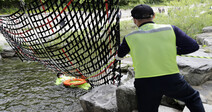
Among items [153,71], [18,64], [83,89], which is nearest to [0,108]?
[83,89]

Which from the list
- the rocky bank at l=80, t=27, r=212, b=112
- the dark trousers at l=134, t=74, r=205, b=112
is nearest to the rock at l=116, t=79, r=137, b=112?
the rocky bank at l=80, t=27, r=212, b=112

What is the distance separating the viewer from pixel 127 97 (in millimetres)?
2037

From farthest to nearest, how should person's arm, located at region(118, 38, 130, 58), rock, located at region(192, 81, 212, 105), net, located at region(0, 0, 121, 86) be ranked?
net, located at region(0, 0, 121, 86) → rock, located at region(192, 81, 212, 105) → person's arm, located at region(118, 38, 130, 58)

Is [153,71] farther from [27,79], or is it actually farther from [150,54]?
[27,79]

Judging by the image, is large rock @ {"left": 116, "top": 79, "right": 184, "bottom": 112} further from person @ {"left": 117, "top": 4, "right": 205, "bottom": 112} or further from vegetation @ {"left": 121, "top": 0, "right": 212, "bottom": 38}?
vegetation @ {"left": 121, "top": 0, "right": 212, "bottom": 38}

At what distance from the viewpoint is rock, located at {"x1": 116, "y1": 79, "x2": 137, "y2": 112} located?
6.59 ft

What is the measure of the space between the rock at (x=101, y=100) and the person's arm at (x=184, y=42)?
1.24m

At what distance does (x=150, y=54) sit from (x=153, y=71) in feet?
0.43

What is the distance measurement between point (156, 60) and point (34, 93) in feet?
10.6

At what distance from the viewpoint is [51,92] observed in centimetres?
382

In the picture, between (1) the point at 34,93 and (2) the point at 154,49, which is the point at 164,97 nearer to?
(2) the point at 154,49

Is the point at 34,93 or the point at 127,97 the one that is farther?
the point at 34,93

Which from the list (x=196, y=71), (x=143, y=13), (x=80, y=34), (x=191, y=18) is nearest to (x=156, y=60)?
(x=143, y=13)

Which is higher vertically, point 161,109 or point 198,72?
point 198,72
